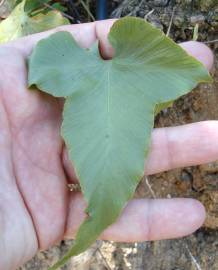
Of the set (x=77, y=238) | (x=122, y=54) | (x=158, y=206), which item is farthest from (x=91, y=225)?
(x=122, y=54)

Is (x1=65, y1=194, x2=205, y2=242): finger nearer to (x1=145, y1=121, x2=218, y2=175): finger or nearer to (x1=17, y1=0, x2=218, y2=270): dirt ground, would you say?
(x1=145, y1=121, x2=218, y2=175): finger

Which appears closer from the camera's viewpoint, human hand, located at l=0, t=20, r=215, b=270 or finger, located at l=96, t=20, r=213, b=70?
human hand, located at l=0, t=20, r=215, b=270

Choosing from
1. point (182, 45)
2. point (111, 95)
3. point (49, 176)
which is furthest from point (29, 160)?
point (182, 45)

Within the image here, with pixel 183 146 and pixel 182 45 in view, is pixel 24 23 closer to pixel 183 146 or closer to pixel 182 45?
pixel 182 45

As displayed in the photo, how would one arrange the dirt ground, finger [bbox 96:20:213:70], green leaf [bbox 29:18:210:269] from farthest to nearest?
1. the dirt ground
2. finger [bbox 96:20:213:70]
3. green leaf [bbox 29:18:210:269]

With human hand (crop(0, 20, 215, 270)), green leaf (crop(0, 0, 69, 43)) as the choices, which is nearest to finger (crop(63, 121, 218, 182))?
human hand (crop(0, 20, 215, 270))

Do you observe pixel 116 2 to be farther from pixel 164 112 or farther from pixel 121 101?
pixel 121 101

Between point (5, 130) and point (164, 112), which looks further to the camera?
point (164, 112)
